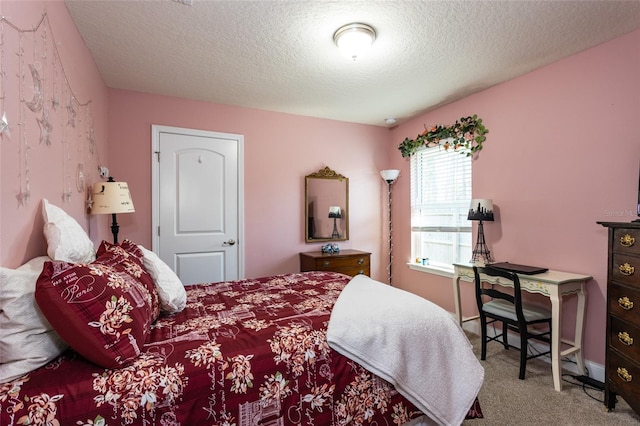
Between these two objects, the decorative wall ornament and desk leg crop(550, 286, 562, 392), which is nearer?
the decorative wall ornament

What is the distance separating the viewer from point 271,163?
12.4 feet

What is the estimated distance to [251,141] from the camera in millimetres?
3668

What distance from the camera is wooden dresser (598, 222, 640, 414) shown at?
5.70 feet

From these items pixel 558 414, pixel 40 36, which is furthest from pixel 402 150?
pixel 40 36

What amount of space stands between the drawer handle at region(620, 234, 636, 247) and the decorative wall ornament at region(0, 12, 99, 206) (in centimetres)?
305

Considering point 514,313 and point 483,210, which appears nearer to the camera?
point 514,313

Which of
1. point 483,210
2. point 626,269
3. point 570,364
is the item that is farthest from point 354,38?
point 570,364

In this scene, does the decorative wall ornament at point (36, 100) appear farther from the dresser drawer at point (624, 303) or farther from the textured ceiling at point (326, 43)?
the dresser drawer at point (624, 303)

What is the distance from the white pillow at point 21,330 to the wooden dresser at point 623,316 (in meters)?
2.78

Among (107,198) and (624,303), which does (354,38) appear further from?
(624,303)

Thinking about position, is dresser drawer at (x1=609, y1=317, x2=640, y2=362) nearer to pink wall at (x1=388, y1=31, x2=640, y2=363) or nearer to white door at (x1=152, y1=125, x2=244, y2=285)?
pink wall at (x1=388, y1=31, x2=640, y2=363)

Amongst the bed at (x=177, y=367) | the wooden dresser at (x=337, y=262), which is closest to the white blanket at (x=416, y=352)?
the bed at (x=177, y=367)

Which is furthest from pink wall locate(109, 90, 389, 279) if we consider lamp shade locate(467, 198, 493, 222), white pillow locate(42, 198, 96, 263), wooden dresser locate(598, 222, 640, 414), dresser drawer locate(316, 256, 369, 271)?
wooden dresser locate(598, 222, 640, 414)

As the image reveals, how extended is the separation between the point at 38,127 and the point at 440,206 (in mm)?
3561
